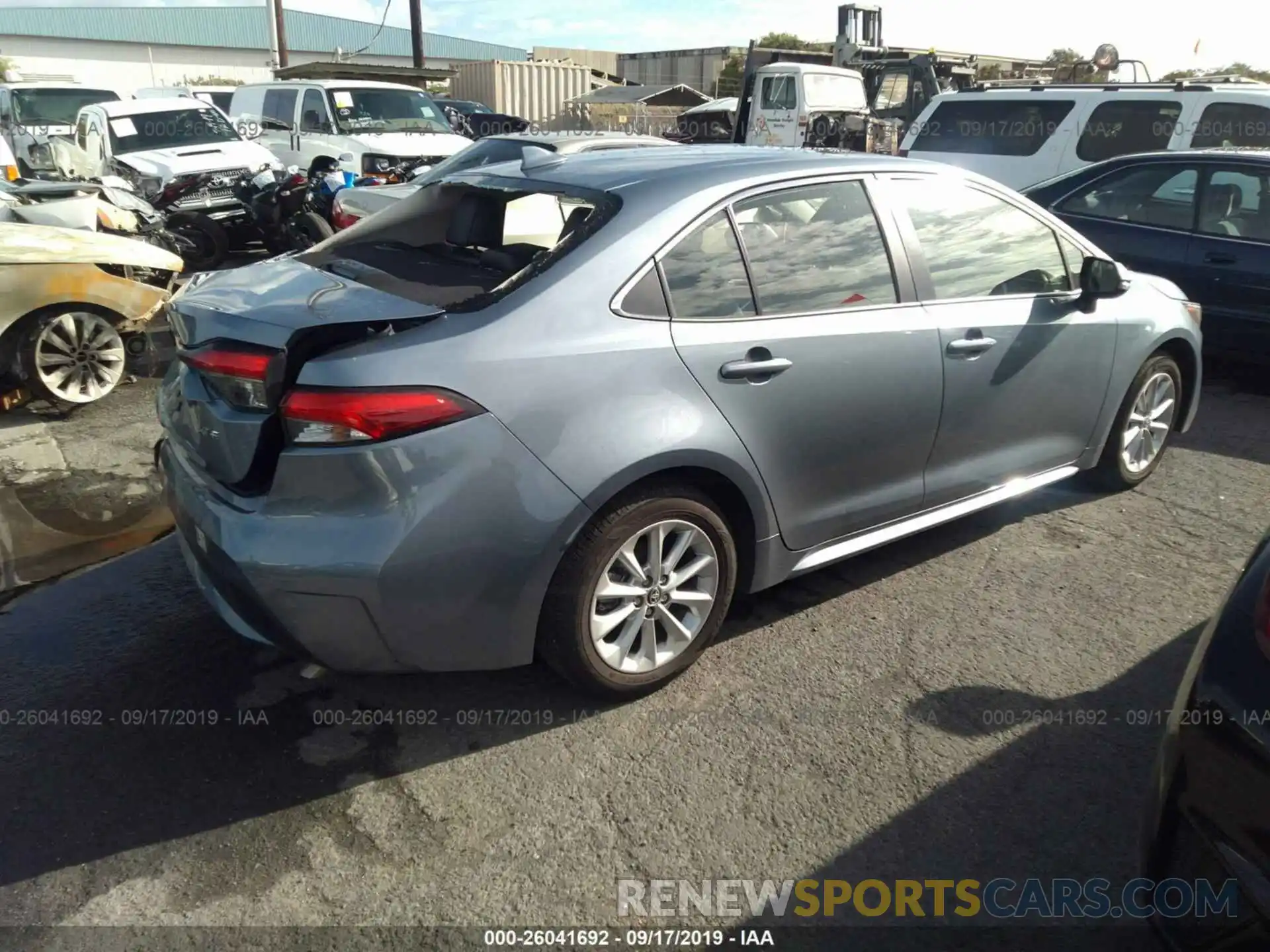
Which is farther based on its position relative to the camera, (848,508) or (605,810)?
(848,508)

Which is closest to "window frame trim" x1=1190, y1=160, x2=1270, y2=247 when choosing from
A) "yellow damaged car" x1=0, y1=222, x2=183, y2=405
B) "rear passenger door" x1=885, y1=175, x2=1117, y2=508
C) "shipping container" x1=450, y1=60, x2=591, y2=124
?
"rear passenger door" x1=885, y1=175, x2=1117, y2=508

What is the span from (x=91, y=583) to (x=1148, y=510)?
183 inches

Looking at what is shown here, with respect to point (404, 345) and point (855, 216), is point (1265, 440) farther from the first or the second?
point (404, 345)

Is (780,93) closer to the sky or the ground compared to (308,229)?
closer to the sky

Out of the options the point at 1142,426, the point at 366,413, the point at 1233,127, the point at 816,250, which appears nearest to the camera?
the point at 366,413

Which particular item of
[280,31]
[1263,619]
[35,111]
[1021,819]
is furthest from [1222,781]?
[280,31]

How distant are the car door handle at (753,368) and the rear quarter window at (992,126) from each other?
8700 millimetres

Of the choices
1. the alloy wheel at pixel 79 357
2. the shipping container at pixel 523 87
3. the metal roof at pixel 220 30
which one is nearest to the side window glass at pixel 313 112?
the alloy wheel at pixel 79 357

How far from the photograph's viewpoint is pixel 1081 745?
295 cm

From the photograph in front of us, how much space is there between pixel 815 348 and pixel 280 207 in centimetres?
859

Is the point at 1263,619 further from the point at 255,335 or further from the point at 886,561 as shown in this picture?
the point at 255,335

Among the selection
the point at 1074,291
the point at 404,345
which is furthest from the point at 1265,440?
the point at 404,345

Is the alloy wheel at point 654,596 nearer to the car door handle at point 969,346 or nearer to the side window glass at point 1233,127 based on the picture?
the car door handle at point 969,346

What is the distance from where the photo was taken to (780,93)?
19.0m
